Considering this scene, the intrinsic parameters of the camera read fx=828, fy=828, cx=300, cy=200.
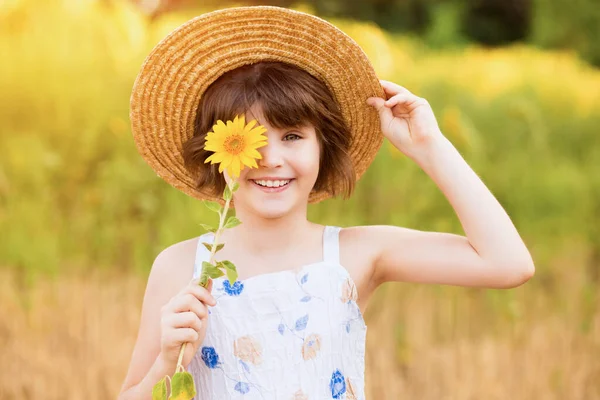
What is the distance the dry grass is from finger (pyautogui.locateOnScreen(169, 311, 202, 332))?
5.05 feet

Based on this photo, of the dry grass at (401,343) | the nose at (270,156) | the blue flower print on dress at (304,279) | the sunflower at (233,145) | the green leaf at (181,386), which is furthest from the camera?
the dry grass at (401,343)

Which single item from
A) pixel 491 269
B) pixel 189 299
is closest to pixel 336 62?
pixel 491 269

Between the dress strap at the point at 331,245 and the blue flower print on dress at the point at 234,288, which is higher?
the dress strap at the point at 331,245

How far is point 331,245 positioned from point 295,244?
0.07 meters

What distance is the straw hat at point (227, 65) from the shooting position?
1.58m

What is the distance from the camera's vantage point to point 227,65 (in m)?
1.61

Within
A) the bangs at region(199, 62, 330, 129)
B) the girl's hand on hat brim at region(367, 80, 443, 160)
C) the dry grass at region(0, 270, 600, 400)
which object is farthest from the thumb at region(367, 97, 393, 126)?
the dry grass at region(0, 270, 600, 400)

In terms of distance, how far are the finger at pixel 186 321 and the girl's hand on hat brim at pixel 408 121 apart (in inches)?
21.7

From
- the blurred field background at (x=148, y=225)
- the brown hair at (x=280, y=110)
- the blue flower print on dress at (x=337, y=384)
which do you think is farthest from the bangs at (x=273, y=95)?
the blurred field background at (x=148, y=225)

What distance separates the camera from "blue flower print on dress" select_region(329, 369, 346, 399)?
5.05 ft

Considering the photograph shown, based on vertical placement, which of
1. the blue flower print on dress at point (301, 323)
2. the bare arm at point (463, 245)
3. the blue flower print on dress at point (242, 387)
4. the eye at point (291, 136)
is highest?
the eye at point (291, 136)

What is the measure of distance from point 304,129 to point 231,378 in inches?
19.0

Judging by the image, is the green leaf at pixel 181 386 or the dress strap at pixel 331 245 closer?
the green leaf at pixel 181 386

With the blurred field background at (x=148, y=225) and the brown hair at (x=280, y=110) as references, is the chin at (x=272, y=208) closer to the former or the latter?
the brown hair at (x=280, y=110)
